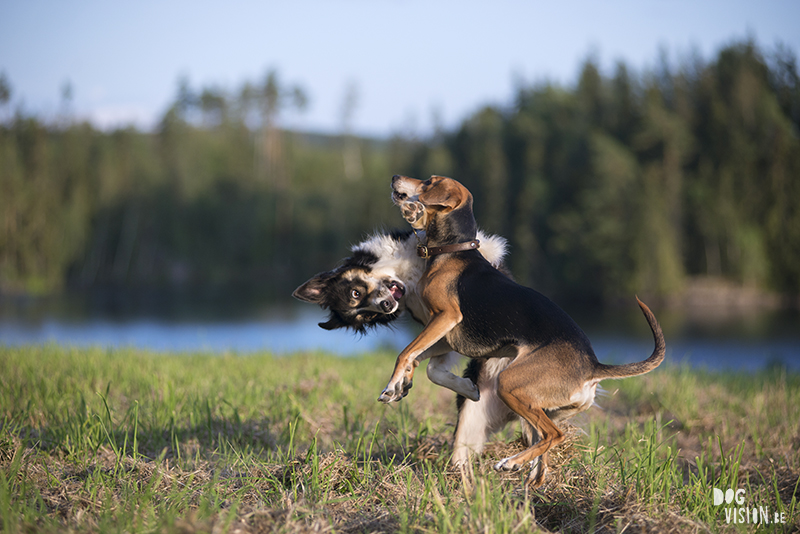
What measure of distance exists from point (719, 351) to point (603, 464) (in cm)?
1941

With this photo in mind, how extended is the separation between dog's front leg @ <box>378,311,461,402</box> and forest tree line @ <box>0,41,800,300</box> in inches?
1160

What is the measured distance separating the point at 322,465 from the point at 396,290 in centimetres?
123

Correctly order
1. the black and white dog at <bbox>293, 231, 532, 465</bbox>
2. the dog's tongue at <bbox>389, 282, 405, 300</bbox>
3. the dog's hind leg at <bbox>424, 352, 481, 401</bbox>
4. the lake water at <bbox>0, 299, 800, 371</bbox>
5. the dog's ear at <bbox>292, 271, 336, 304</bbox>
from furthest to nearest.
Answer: the lake water at <bbox>0, 299, 800, 371</bbox> < the dog's ear at <bbox>292, 271, 336, 304</bbox> < the dog's tongue at <bbox>389, 282, 405, 300</bbox> < the black and white dog at <bbox>293, 231, 532, 465</bbox> < the dog's hind leg at <bbox>424, 352, 481, 401</bbox>

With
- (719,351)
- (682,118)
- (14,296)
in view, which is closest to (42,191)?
(14,296)

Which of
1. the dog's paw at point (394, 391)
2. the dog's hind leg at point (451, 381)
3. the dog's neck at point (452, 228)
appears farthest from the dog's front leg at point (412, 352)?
the dog's neck at point (452, 228)

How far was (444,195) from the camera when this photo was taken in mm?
3646

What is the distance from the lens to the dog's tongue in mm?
3900

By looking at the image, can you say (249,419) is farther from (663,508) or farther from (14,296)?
(14,296)

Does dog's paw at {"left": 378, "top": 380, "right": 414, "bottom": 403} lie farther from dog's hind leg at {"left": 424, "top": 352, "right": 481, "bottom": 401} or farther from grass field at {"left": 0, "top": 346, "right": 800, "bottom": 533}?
grass field at {"left": 0, "top": 346, "right": 800, "bottom": 533}

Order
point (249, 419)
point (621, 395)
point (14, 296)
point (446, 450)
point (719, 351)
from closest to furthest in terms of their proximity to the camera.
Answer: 1. point (446, 450)
2. point (249, 419)
3. point (621, 395)
4. point (719, 351)
5. point (14, 296)

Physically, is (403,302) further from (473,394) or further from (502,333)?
(502,333)

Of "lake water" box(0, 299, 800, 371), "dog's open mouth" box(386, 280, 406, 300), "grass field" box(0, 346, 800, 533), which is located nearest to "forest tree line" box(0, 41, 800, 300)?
"lake water" box(0, 299, 800, 371)

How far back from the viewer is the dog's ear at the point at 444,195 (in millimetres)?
3625

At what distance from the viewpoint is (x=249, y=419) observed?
16.2 ft
